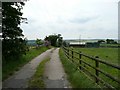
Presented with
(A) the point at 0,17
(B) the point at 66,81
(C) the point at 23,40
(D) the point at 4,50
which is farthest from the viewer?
(C) the point at 23,40

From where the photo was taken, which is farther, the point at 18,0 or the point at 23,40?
the point at 23,40

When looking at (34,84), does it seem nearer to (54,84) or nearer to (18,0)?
(54,84)

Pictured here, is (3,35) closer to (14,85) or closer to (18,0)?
(18,0)

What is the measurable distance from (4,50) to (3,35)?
1.03 m

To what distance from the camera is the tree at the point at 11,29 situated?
64.4 ft

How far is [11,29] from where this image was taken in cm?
2080

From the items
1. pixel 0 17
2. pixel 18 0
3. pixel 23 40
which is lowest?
pixel 23 40

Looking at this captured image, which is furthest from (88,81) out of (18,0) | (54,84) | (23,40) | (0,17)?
(23,40)

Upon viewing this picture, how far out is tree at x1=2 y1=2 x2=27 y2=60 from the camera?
1962cm

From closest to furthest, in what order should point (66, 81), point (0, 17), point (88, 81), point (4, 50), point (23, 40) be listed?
point (88, 81) → point (66, 81) → point (0, 17) → point (4, 50) → point (23, 40)

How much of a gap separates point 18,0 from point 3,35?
2.55m

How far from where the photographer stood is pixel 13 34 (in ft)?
69.2

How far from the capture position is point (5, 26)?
796 inches

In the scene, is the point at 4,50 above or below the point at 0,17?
below
